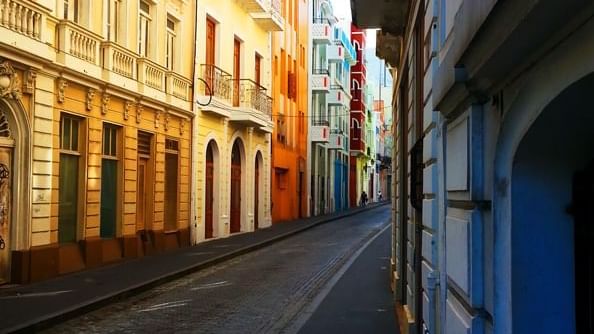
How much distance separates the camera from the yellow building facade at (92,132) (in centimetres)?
1280

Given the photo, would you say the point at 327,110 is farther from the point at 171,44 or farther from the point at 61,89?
the point at 61,89

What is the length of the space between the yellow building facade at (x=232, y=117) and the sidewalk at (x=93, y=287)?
12.1 ft

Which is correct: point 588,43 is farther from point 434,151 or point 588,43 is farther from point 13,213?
point 13,213

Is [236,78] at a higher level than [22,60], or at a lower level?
higher

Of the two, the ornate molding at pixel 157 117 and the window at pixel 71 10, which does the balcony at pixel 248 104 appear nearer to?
the ornate molding at pixel 157 117

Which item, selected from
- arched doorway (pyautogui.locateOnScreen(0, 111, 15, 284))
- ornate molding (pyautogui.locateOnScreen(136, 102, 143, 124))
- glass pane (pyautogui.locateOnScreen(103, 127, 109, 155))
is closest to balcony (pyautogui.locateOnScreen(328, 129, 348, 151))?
ornate molding (pyautogui.locateOnScreen(136, 102, 143, 124))

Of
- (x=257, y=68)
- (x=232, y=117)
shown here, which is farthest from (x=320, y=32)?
(x=232, y=117)

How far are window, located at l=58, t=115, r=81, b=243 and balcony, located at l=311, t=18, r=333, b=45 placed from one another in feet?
106

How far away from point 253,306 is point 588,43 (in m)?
9.93

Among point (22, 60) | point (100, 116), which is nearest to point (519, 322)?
point (22, 60)

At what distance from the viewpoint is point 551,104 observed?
8.03ft

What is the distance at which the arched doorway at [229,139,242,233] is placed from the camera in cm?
2748

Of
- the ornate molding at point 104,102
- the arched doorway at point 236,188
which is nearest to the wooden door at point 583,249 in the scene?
the ornate molding at point 104,102

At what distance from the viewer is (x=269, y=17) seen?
29.6 meters
